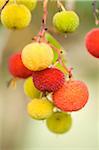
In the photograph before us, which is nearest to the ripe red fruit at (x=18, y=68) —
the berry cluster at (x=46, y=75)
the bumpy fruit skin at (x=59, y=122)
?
the berry cluster at (x=46, y=75)

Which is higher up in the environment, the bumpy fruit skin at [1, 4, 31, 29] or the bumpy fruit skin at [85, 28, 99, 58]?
the bumpy fruit skin at [1, 4, 31, 29]

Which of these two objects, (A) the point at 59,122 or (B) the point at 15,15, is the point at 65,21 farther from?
(A) the point at 59,122

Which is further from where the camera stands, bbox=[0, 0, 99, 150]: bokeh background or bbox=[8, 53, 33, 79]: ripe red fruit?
bbox=[0, 0, 99, 150]: bokeh background

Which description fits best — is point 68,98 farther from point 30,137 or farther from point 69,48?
point 30,137

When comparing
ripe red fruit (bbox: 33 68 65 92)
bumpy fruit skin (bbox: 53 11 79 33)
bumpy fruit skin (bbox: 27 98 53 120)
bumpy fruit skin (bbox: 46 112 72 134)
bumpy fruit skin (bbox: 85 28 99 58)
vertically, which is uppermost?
bumpy fruit skin (bbox: 53 11 79 33)

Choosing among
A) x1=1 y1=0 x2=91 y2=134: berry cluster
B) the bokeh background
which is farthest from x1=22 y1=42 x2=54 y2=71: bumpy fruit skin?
the bokeh background

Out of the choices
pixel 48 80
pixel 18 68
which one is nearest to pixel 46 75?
pixel 48 80

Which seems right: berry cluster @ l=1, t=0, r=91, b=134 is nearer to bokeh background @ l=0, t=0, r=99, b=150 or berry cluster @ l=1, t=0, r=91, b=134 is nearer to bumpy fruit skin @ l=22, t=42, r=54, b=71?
bumpy fruit skin @ l=22, t=42, r=54, b=71
